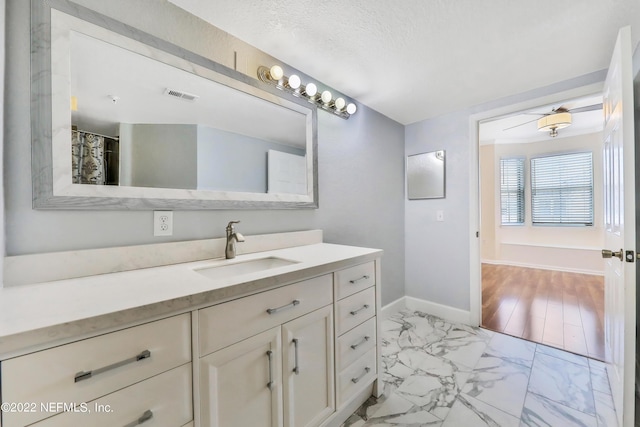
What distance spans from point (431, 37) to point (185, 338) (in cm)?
189

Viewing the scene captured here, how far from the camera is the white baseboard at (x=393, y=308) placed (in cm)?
261

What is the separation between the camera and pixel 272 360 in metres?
0.98

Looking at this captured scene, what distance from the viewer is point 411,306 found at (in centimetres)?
285

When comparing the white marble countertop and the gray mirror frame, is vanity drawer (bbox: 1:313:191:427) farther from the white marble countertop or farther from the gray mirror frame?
the gray mirror frame

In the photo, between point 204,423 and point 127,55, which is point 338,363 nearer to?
point 204,423

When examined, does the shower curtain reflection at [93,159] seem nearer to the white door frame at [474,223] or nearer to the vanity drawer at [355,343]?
the vanity drawer at [355,343]

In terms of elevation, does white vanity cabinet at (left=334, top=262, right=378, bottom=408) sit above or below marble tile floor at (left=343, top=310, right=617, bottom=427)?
above

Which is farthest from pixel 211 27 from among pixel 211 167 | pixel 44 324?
pixel 44 324

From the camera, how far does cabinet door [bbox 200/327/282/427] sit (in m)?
0.81

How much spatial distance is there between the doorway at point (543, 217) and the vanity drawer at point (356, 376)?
5.40 feet

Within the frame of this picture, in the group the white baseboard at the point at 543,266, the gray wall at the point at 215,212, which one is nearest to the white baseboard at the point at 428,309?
the gray wall at the point at 215,212

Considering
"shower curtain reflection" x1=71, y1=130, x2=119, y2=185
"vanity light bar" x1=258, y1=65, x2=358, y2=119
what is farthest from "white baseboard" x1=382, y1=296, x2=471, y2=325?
"shower curtain reflection" x1=71, y1=130, x2=119, y2=185

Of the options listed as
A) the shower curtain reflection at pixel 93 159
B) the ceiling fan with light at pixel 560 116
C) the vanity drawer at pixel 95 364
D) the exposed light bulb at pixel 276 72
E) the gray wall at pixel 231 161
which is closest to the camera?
the vanity drawer at pixel 95 364

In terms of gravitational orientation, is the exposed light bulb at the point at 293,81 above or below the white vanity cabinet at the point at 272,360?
above
